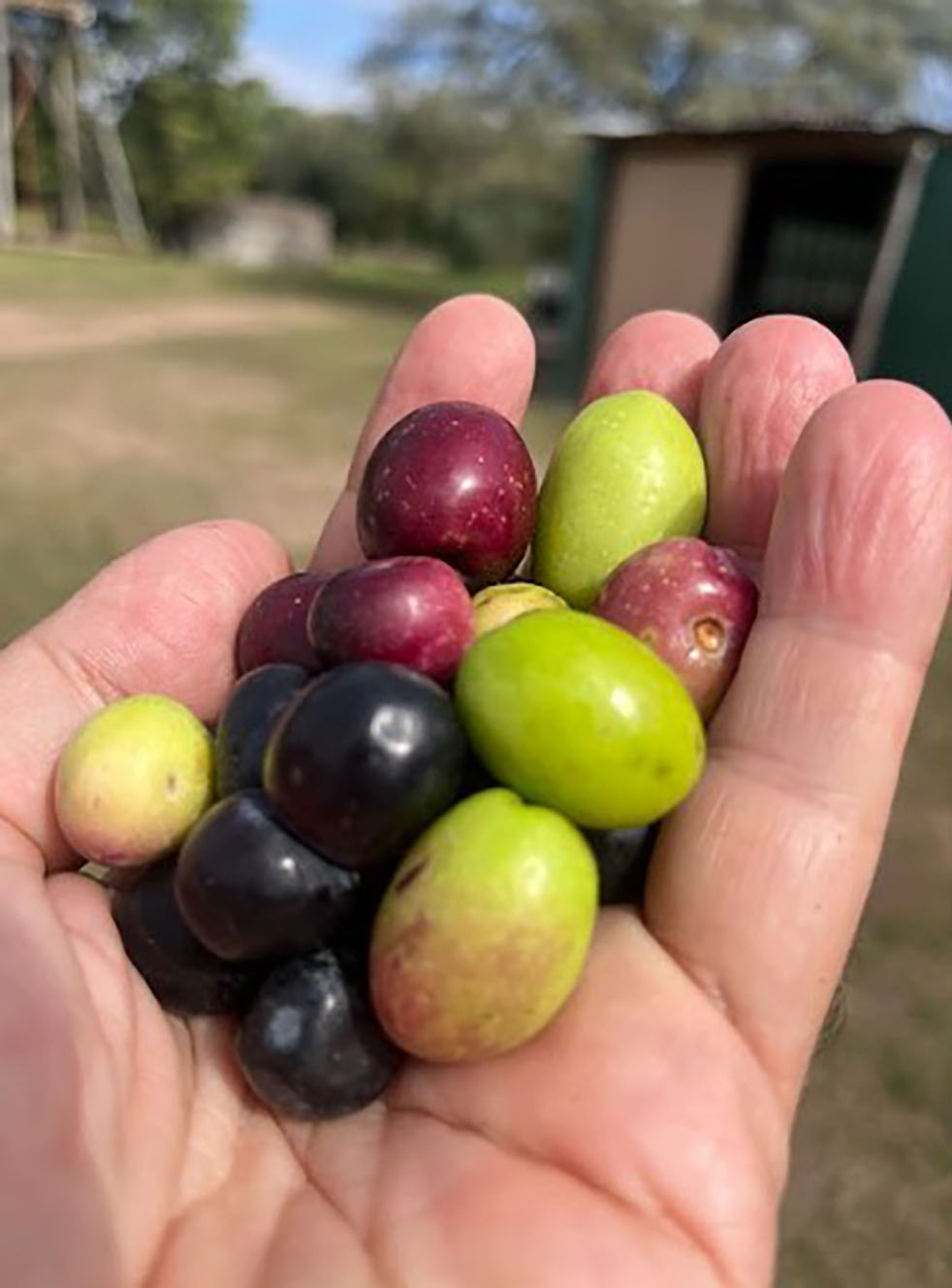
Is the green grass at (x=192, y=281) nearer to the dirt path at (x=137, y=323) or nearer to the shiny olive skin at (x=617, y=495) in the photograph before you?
the dirt path at (x=137, y=323)

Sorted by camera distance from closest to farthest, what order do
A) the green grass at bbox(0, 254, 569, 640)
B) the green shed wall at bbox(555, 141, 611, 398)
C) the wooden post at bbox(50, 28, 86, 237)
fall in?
the green grass at bbox(0, 254, 569, 640) → the green shed wall at bbox(555, 141, 611, 398) → the wooden post at bbox(50, 28, 86, 237)

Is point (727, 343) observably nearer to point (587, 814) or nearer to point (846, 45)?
point (587, 814)

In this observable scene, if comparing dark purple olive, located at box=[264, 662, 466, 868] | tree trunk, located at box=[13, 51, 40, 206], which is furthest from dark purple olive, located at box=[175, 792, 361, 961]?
tree trunk, located at box=[13, 51, 40, 206]

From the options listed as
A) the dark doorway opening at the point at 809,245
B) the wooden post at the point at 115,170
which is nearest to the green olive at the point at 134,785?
the dark doorway opening at the point at 809,245

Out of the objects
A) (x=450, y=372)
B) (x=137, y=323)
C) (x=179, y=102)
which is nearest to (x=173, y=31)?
(x=179, y=102)

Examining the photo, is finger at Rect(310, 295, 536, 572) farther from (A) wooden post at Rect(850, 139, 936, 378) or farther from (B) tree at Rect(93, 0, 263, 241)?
(B) tree at Rect(93, 0, 263, 241)

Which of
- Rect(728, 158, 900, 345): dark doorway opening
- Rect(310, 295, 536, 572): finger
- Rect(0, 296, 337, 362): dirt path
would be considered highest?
Rect(310, 295, 536, 572): finger

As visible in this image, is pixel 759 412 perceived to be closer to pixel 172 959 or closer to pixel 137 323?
pixel 172 959
